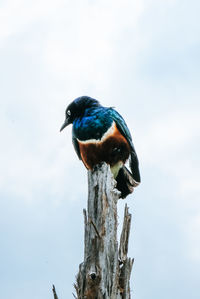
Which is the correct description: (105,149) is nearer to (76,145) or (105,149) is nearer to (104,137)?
(104,137)

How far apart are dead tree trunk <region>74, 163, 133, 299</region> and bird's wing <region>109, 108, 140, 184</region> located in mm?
1437

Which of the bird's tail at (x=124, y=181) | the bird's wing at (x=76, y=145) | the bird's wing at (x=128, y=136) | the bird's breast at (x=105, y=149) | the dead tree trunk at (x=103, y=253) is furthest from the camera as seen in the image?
the bird's wing at (x=76, y=145)

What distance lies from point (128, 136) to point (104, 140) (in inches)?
20.5

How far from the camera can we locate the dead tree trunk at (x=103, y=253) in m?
4.35

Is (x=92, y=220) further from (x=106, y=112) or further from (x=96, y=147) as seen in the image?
(x=106, y=112)

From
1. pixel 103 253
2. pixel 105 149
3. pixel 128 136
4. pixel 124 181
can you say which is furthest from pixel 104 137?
pixel 103 253

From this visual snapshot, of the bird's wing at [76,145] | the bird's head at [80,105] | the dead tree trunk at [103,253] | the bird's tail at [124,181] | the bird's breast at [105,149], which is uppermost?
the bird's head at [80,105]

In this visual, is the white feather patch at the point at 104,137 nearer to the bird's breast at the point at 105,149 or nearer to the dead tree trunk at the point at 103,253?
the bird's breast at the point at 105,149

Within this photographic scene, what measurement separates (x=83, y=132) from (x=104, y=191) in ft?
4.55

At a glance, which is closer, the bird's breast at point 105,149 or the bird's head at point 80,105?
the bird's breast at point 105,149

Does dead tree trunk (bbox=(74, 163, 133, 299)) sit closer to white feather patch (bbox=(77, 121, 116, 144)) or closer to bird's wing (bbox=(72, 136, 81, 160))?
white feather patch (bbox=(77, 121, 116, 144))

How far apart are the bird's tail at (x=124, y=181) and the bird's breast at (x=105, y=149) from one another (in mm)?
151

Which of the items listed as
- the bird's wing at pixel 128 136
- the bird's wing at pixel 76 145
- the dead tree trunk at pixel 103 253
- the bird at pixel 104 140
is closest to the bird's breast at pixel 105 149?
the bird at pixel 104 140

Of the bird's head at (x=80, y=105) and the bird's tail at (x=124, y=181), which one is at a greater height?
the bird's head at (x=80, y=105)
